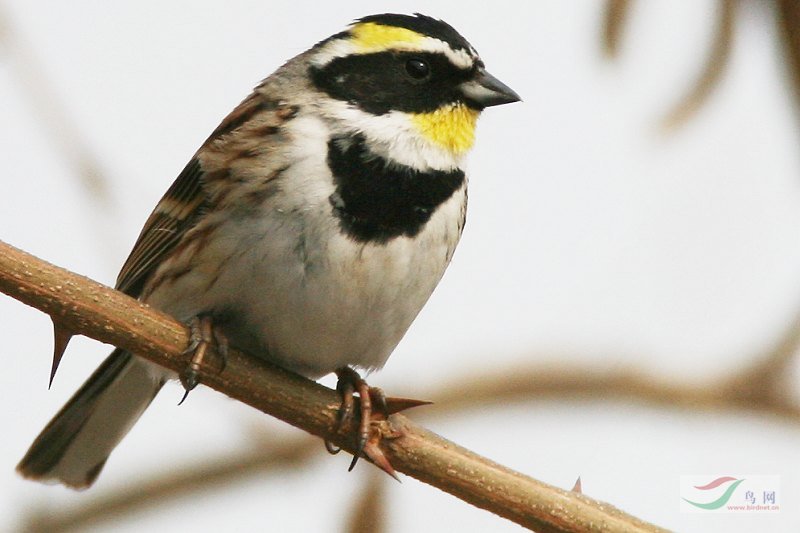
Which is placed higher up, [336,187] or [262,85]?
[262,85]

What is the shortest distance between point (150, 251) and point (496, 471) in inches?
82.1

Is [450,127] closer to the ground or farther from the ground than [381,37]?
closer to the ground

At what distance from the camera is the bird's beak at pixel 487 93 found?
4230mm

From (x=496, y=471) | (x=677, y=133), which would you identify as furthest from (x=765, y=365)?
(x=496, y=471)

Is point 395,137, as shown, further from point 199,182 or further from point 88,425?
point 88,425

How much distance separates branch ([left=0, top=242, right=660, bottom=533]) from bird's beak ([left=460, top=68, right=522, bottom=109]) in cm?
146

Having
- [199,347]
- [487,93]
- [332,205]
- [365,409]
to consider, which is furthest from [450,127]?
[199,347]

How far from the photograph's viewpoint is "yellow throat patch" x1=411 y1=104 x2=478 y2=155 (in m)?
4.18

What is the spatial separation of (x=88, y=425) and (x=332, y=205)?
1.51 metres

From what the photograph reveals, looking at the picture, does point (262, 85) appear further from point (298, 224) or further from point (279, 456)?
point (279, 456)

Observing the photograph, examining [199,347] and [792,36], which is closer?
[792,36]

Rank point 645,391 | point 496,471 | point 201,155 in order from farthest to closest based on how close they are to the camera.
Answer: point 201,155
point 645,391
point 496,471

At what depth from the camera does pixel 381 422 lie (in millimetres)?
3227

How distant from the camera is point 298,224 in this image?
390 cm
